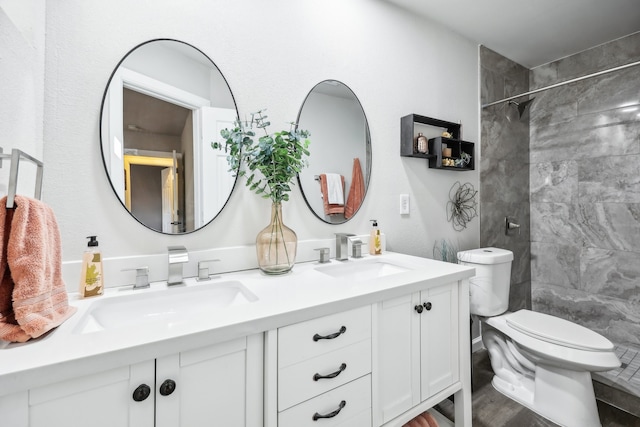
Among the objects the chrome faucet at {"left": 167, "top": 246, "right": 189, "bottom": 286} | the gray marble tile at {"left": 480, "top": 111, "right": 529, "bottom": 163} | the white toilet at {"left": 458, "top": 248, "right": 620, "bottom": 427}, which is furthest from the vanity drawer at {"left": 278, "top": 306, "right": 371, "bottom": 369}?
the gray marble tile at {"left": 480, "top": 111, "right": 529, "bottom": 163}

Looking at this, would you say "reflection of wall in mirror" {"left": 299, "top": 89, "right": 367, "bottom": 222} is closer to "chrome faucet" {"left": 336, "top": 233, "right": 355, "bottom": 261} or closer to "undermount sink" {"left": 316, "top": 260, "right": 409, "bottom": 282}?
"chrome faucet" {"left": 336, "top": 233, "right": 355, "bottom": 261}

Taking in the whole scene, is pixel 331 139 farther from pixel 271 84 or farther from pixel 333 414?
pixel 333 414

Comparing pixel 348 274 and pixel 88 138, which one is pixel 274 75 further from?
pixel 348 274

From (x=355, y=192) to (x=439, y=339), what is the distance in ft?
2.70

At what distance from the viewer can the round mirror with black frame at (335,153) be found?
57.7 inches

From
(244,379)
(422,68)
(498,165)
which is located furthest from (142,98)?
(498,165)

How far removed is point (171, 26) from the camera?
113 centimetres

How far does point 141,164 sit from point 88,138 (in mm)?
175

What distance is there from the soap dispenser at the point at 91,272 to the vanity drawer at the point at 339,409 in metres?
0.70

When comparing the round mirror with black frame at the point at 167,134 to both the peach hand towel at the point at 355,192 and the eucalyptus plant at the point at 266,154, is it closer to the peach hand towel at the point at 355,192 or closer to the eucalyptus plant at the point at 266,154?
the eucalyptus plant at the point at 266,154

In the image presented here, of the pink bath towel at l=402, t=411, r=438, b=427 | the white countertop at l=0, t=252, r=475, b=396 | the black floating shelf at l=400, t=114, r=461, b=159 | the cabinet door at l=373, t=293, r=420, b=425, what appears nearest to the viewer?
the white countertop at l=0, t=252, r=475, b=396

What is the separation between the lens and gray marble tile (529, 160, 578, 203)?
2.41 metres

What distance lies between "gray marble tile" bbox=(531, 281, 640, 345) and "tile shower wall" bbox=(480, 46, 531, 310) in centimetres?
12

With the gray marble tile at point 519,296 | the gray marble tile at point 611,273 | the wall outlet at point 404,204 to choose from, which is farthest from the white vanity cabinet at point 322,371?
the gray marble tile at point 611,273
